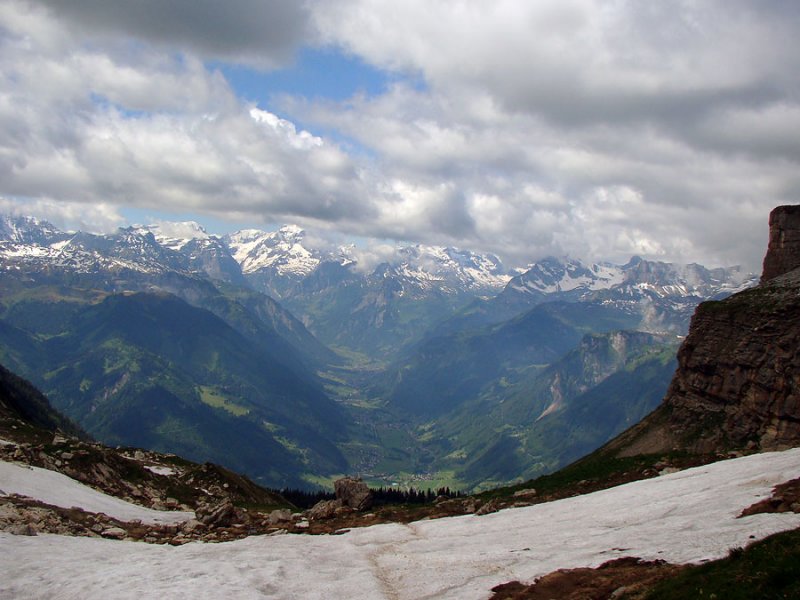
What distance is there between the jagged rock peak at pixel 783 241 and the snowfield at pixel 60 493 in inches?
4981

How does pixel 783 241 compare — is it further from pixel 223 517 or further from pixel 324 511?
pixel 223 517

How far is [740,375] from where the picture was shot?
330 ft

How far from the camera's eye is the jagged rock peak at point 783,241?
12218cm

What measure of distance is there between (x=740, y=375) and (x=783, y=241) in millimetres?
42351

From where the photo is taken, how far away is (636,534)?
3584cm

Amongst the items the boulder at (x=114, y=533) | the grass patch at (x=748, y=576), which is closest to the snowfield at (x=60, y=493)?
the boulder at (x=114, y=533)

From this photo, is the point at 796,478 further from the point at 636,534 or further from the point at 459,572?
the point at 459,572

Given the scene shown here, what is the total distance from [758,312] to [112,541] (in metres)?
104

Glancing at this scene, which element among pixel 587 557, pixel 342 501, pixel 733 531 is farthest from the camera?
pixel 342 501

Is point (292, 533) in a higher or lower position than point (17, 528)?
lower

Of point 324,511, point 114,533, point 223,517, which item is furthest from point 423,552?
point 114,533

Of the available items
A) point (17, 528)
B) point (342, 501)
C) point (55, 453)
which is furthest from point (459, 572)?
point (55, 453)

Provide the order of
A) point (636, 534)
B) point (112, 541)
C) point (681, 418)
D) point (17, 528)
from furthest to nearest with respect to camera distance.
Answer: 1. point (681, 418)
2. point (112, 541)
3. point (17, 528)
4. point (636, 534)

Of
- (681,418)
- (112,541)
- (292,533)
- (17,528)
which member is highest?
(17,528)
